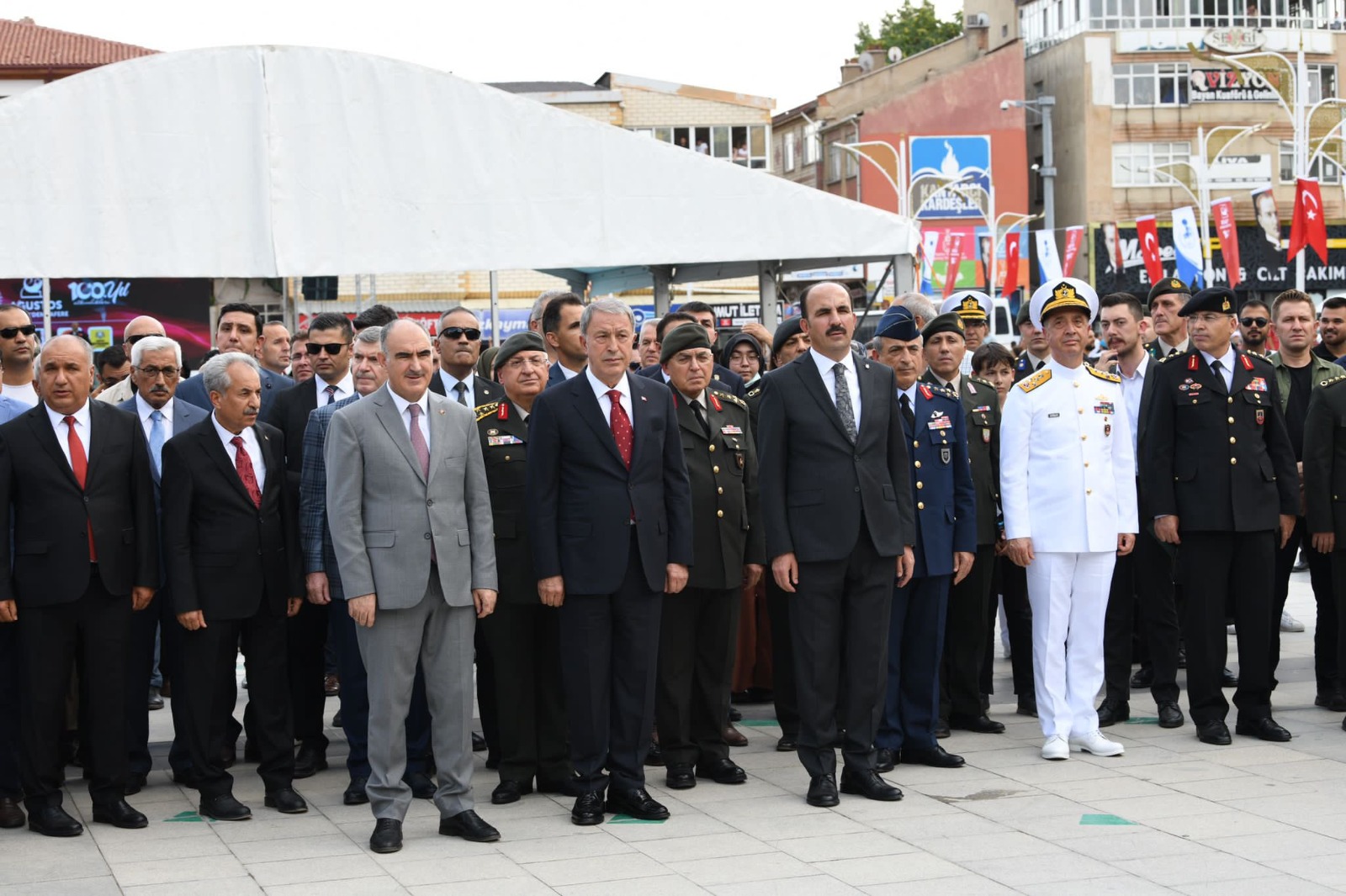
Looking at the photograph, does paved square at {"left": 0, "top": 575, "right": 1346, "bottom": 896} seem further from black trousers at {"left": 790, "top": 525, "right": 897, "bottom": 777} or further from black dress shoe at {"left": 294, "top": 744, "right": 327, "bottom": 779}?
black trousers at {"left": 790, "top": 525, "right": 897, "bottom": 777}

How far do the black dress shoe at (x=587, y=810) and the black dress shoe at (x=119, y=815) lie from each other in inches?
71.8

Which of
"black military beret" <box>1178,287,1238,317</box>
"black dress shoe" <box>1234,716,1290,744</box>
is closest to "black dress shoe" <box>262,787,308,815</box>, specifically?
"black dress shoe" <box>1234,716,1290,744</box>

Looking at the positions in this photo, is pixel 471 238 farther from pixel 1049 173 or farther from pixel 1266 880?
pixel 1049 173

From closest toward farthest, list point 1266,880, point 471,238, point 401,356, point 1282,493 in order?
point 1266,880 < point 401,356 < point 1282,493 < point 471,238

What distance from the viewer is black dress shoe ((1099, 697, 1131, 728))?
28.3 ft

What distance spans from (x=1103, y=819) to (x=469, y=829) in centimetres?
255

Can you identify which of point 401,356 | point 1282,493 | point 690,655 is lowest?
point 690,655

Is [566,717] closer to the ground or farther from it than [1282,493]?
closer to the ground

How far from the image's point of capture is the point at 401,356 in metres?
6.63

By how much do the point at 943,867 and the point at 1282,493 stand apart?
11.7 feet

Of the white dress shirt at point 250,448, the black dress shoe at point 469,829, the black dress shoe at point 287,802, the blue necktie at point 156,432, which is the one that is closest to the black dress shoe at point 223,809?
the black dress shoe at point 287,802

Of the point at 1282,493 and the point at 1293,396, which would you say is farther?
the point at 1293,396

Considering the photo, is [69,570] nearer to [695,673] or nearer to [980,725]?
[695,673]

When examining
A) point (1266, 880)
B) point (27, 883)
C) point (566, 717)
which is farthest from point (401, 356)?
point (1266, 880)
